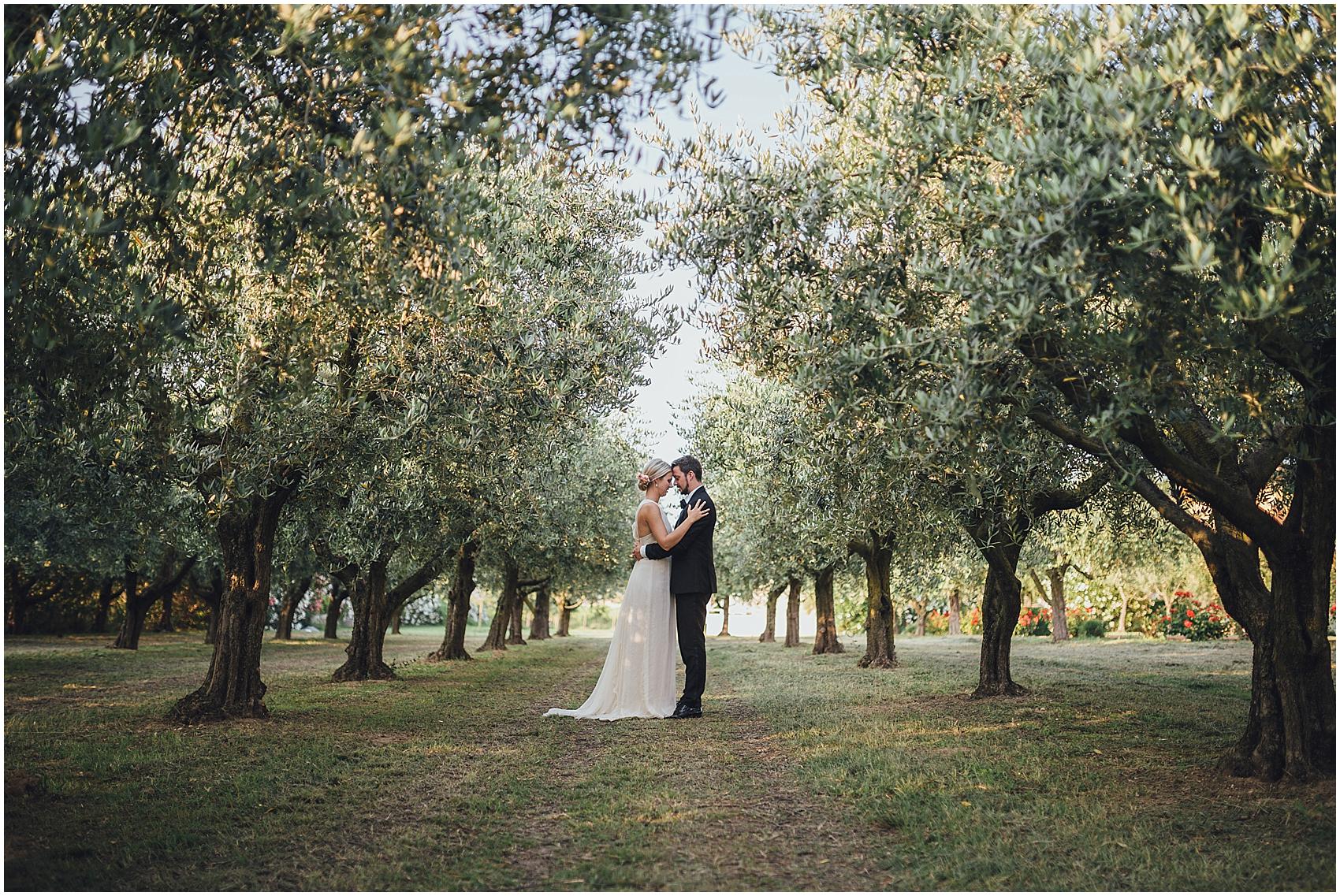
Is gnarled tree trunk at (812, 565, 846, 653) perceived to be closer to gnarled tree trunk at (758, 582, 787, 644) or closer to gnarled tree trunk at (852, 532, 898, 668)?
gnarled tree trunk at (758, 582, 787, 644)

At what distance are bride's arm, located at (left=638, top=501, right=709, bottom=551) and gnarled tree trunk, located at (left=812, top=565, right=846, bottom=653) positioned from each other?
915 inches

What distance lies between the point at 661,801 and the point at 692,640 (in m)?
4.60

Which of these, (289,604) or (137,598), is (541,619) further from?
(137,598)

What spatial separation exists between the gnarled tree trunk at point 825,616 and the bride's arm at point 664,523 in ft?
76.2

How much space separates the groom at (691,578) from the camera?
40.2ft

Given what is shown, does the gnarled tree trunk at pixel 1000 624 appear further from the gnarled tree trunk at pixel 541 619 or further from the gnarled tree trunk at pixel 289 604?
the gnarled tree trunk at pixel 541 619

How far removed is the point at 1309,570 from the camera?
873 centimetres

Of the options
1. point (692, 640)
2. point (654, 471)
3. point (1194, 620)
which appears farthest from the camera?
point (1194, 620)

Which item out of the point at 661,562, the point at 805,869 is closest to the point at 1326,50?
the point at 805,869

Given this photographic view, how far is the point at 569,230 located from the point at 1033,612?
149ft

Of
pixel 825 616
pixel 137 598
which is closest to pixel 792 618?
pixel 825 616

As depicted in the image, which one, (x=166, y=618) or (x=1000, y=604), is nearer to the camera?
(x=1000, y=604)

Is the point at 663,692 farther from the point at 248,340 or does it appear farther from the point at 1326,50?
the point at 1326,50

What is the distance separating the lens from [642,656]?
12570 mm
